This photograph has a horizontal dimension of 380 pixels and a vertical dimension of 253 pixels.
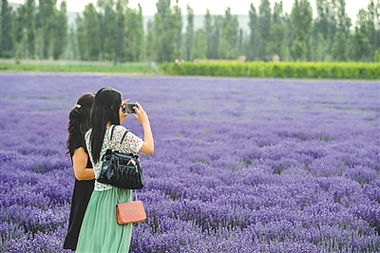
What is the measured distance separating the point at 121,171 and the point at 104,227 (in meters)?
0.37

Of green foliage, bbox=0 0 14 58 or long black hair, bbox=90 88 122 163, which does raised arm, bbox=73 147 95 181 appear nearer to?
long black hair, bbox=90 88 122 163

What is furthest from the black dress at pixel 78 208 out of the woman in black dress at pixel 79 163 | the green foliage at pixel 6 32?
the green foliage at pixel 6 32

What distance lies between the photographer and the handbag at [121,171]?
125 inches

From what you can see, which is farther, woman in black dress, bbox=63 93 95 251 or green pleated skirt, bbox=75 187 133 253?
woman in black dress, bbox=63 93 95 251

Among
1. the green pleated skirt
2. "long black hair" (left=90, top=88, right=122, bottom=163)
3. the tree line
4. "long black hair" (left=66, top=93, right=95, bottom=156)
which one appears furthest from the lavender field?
the tree line

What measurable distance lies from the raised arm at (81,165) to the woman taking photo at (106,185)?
0.55 ft

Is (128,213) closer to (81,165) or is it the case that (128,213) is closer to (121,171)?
(121,171)

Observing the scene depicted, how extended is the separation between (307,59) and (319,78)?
750 inches

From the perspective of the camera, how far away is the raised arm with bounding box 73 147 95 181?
352cm

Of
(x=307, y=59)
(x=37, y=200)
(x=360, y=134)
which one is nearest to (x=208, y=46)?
(x=307, y=59)

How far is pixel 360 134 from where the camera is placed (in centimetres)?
1108

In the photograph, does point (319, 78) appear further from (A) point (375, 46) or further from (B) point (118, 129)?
(B) point (118, 129)

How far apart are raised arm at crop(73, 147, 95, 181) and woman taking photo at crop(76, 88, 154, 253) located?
0.17 m

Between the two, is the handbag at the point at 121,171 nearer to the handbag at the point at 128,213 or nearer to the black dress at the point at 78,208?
the handbag at the point at 128,213
